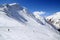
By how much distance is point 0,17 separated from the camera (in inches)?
518

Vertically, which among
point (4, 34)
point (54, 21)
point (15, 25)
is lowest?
point (4, 34)

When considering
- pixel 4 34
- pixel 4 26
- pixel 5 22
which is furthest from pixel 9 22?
pixel 4 34

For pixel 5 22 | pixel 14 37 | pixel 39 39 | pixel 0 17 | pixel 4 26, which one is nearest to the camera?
pixel 14 37

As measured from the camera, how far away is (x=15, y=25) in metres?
12.4

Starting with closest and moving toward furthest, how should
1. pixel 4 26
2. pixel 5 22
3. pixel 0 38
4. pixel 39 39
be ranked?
pixel 0 38 < pixel 39 39 < pixel 4 26 < pixel 5 22

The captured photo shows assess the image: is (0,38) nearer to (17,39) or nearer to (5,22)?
(17,39)

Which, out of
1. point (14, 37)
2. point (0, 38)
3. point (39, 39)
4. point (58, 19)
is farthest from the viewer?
point (58, 19)

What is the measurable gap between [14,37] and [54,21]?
552 inches

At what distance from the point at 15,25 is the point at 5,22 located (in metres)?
0.92

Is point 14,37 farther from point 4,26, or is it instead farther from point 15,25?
point 15,25

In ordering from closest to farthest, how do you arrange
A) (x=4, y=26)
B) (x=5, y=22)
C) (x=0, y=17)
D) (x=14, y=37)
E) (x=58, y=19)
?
(x=14, y=37)
(x=4, y=26)
(x=5, y=22)
(x=0, y=17)
(x=58, y=19)

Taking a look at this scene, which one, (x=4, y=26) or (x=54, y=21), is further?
(x=54, y=21)

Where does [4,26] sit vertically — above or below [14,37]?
above

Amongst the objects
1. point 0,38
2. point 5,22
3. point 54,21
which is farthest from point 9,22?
point 54,21
